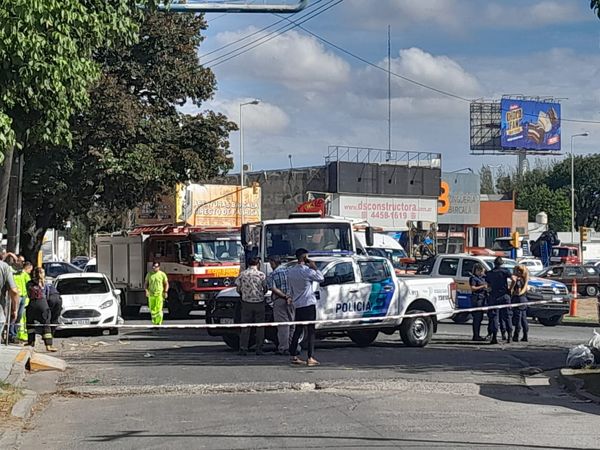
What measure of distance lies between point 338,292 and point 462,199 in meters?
55.0

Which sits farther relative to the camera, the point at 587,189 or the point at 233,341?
the point at 587,189

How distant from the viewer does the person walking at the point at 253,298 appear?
688 inches

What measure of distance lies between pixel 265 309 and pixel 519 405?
6.86 meters

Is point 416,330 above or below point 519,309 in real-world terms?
below

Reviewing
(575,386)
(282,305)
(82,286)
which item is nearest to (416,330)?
(282,305)

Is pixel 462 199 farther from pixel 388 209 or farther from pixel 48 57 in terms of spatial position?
pixel 48 57

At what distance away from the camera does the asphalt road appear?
984 cm

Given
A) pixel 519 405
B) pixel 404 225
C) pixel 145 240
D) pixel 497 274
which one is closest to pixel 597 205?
pixel 404 225

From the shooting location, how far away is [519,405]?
1212 centimetres

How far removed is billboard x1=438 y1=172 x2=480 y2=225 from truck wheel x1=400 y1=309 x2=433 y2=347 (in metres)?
52.7

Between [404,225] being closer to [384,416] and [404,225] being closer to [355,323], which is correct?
[355,323]

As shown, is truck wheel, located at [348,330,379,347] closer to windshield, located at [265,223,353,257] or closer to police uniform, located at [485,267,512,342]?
windshield, located at [265,223,353,257]

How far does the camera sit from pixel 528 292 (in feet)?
86.2

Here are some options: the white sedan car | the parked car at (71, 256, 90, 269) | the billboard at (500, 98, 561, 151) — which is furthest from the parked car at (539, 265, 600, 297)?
the billboard at (500, 98, 561, 151)
